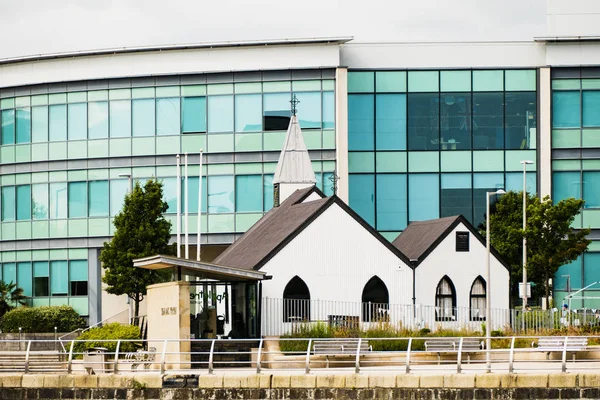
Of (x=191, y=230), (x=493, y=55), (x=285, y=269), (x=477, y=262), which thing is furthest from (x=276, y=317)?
(x=493, y=55)

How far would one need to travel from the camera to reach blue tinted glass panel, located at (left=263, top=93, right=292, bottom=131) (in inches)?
2761

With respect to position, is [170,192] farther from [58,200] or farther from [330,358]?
[330,358]

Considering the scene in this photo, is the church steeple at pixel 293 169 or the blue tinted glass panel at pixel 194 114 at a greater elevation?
the blue tinted glass panel at pixel 194 114

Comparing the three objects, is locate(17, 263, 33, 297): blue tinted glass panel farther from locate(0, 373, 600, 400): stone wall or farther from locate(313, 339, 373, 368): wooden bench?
locate(0, 373, 600, 400): stone wall

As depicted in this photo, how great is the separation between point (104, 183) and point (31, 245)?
5816 mm

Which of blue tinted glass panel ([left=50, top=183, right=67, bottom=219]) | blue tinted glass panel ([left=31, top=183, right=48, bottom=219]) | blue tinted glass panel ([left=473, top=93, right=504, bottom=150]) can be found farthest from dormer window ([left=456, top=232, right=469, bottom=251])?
blue tinted glass panel ([left=31, top=183, right=48, bottom=219])

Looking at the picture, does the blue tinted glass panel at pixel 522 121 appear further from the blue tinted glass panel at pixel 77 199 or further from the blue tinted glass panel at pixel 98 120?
the blue tinted glass panel at pixel 77 199

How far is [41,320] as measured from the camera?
67125mm

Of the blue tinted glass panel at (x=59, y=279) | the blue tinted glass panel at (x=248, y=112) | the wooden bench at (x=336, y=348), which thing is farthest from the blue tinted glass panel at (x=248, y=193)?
the wooden bench at (x=336, y=348)

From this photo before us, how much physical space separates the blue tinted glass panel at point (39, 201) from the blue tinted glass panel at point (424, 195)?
20.6m

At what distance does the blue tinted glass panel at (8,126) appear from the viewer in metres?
75.0

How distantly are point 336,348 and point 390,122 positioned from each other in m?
32.3

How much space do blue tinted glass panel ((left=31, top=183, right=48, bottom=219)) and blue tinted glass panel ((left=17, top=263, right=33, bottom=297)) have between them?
9.63ft

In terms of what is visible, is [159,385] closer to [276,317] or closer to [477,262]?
[276,317]
